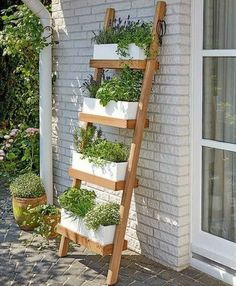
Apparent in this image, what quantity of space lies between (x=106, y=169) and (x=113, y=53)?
0.89m

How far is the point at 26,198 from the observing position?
16.1 ft

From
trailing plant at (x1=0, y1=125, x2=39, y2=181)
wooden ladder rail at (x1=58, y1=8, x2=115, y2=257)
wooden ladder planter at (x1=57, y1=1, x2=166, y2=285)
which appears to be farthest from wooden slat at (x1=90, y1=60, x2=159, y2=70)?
trailing plant at (x1=0, y1=125, x2=39, y2=181)

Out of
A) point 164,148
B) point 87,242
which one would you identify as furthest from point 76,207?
point 164,148

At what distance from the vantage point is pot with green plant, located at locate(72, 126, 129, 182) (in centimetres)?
377

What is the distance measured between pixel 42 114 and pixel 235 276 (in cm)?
257

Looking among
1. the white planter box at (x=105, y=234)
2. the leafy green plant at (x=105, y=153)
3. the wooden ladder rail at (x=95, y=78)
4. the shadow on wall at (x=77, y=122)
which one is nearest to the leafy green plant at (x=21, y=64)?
the shadow on wall at (x=77, y=122)

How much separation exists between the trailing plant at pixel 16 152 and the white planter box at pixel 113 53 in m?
2.18

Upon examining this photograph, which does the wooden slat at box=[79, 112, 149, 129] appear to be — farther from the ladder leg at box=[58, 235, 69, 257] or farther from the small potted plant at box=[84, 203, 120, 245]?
the ladder leg at box=[58, 235, 69, 257]

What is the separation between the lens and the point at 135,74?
3.89 m

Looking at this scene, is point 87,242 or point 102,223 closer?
point 102,223

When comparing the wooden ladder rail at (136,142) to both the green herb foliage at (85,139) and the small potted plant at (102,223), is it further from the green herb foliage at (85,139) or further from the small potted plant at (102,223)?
the green herb foliage at (85,139)

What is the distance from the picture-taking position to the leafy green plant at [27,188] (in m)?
4.96

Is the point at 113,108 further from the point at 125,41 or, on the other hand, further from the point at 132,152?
the point at 125,41

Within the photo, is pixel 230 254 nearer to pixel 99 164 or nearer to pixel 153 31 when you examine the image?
pixel 99 164
